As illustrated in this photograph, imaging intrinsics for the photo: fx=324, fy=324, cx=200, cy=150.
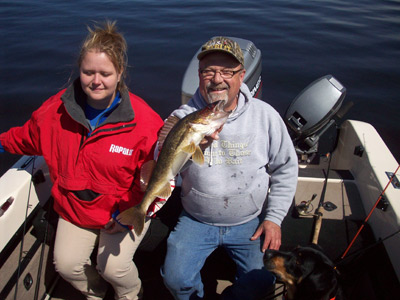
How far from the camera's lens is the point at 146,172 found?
7.71ft

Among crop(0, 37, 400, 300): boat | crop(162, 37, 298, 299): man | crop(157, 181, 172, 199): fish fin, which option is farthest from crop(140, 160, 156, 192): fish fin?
crop(0, 37, 400, 300): boat

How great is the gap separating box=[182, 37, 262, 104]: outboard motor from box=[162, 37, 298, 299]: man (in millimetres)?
1262

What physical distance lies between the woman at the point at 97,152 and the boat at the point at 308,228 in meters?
0.39

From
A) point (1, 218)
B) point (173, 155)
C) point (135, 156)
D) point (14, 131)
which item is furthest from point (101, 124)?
point (1, 218)

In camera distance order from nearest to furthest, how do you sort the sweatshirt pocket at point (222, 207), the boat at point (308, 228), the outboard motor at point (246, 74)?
the sweatshirt pocket at point (222, 207), the boat at point (308, 228), the outboard motor at point (246, 74)

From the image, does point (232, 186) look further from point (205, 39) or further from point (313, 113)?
point (205, 39)

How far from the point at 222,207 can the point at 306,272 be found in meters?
0.74

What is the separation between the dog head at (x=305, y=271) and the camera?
7.11ft

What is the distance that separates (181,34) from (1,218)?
8797 millimetres

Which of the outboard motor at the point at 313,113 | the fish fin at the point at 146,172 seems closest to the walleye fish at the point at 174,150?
the fish fin at the point at 146,172

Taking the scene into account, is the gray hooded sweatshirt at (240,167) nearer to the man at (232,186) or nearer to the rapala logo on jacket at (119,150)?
the man at (232,186)

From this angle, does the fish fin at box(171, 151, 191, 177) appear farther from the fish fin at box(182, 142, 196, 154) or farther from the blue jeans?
the blue jeans

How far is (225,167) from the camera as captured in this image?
2.48m

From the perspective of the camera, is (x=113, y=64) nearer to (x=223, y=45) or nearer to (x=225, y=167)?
(x=223, y=45)
